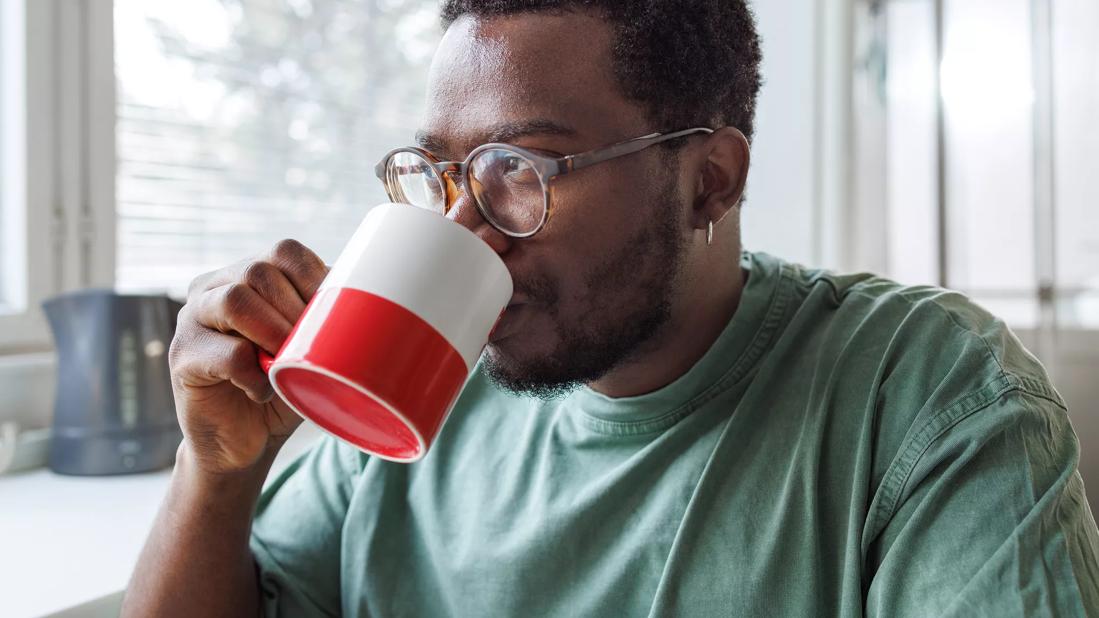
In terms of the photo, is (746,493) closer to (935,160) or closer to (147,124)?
(147,124)

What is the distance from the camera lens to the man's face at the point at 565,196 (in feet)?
2.72

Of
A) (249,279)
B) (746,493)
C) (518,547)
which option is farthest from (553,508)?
(249,279)

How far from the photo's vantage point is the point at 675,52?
0.92 meters

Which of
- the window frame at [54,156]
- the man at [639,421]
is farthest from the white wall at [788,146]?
the window frame at [54,156]

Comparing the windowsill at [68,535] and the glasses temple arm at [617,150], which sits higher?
the glasses temple arm at [617,150]

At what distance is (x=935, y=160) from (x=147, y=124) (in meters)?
1.90

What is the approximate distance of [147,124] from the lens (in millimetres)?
1721

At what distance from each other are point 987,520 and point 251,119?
170cm

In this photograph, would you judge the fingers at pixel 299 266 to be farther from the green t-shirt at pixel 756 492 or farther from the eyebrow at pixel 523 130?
the green t-shirt at pixel 756 492

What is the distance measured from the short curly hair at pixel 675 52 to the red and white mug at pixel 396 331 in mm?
325

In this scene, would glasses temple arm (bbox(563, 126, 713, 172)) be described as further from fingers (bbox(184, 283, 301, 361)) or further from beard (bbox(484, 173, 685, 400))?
fingers (bbox(184, 283, 301, 361))

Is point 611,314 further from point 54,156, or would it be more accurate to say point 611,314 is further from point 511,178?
point 54,156

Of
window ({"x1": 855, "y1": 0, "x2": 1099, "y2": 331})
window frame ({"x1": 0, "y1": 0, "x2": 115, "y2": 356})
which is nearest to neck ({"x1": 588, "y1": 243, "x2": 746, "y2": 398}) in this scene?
window frame ({"x1": 0, "y1": 0, "x2": 115, "y2": 356})

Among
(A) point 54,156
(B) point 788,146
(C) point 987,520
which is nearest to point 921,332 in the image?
(C) point 987,520
